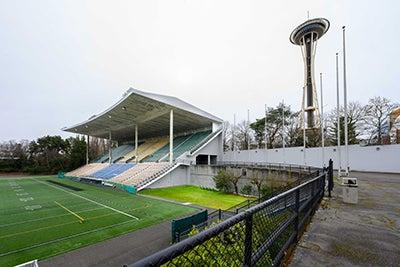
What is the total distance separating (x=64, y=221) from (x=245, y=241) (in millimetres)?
14155

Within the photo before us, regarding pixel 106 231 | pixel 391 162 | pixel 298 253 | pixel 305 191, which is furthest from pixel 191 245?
pixel 391 162

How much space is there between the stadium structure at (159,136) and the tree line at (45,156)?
955 centimetres

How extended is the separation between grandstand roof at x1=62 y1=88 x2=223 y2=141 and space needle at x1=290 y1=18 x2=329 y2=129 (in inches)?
580

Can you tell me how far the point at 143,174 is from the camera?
1070 inches

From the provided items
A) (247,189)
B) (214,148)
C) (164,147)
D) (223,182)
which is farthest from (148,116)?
(247,189)

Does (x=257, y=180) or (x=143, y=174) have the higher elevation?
(x=257, y=180)

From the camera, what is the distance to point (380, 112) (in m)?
32.2

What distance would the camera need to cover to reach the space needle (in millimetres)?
35438

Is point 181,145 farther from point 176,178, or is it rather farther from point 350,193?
point 350,193

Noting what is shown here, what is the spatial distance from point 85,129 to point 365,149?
47783 millimetres

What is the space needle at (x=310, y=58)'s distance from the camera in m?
35.4

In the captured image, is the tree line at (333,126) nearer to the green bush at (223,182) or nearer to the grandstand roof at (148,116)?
the grandstand roof at (148,116)

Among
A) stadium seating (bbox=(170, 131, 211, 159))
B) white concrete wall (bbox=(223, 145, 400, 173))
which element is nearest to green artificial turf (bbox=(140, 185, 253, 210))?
stadium seating (bbox=(170, 131, 211, 159))

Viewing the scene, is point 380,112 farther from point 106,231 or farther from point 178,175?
point 106,231
